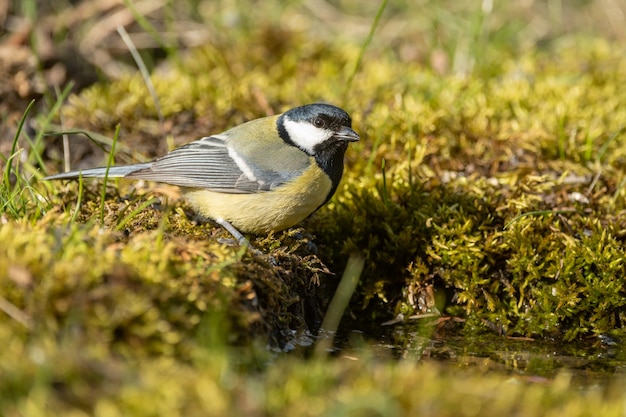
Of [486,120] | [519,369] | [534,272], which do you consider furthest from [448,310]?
[486,120]

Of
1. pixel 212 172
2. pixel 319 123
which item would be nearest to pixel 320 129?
pixel 319 123

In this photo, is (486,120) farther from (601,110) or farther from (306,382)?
(306,382)

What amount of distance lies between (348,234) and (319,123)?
0.67m

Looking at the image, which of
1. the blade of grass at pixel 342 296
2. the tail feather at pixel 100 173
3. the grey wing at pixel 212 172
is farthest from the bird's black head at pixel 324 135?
the tail feather at pixel 100 173

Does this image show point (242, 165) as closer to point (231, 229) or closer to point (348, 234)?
point (231, 229)

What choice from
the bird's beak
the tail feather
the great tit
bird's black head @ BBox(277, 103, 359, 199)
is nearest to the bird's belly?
the great tit

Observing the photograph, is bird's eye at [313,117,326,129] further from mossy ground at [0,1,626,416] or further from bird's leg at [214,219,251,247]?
bird's leg at [214,219,251,247]

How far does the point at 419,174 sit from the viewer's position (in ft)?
14.1

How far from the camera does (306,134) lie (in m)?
3.64

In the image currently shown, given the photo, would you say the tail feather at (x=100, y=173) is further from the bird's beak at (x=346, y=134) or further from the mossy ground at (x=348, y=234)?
the bird's beak at (x=346, y=134)

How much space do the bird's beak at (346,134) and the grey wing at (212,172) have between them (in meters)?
0.33

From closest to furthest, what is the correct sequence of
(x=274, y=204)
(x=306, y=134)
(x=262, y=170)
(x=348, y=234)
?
(x=274, y=204), (x=262, y=170), (x=306, y=134), (x=348, y=234)

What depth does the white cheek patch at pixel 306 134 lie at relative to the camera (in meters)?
3.60

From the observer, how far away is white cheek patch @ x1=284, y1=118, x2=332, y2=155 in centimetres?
360
